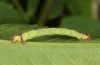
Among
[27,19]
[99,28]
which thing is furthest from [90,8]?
[27,19]

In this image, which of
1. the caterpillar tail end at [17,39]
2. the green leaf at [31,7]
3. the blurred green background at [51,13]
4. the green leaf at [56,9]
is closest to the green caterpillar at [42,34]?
the caterpillar tail end at [17,39]

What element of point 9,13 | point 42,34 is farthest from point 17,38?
point 9,13

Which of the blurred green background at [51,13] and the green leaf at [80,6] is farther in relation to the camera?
the green leaf at [80,6]

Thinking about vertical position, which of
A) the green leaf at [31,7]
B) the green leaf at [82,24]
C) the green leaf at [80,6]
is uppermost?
the green leaf at [31,7]

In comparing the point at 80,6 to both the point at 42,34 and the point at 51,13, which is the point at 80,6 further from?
the point at 42,34

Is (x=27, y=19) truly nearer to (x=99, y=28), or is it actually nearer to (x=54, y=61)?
(x=99, y=28)

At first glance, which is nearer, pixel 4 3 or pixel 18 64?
pixel 18 64

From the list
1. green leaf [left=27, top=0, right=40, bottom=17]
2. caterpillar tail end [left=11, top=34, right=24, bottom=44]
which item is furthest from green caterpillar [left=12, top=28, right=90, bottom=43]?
green leaf [left=27, top=0, right=40, bottom=17]

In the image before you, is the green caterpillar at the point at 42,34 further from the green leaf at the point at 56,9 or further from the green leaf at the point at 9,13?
the green leaf at the point at 56,9
